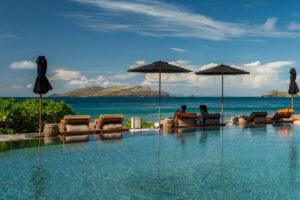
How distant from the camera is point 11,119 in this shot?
423 inches

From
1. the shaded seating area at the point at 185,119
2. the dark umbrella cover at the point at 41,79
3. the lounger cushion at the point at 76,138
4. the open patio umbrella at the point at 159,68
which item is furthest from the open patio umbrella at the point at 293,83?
the dark umbrella cover at the point at 41,79

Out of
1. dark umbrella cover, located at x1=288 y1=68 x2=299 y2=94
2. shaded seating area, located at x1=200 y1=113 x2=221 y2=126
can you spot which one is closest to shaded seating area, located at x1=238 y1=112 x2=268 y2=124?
shaded seating area, located at x1=200 y1=113 x2=221 y2=126

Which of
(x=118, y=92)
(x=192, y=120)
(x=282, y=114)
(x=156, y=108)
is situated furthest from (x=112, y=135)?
(x=118, y=92)

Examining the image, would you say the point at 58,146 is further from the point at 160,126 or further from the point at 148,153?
the point at 160,126

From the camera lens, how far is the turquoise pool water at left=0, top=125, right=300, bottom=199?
4926 millimetres

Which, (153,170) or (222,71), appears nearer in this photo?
(153,170)

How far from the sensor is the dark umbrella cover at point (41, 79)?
10.5 meters

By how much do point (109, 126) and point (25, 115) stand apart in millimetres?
3573

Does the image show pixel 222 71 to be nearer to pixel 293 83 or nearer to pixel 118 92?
pixel 293 83

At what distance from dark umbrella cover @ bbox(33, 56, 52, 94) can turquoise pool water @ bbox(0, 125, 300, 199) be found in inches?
98.3

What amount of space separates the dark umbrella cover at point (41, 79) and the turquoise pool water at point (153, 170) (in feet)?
8.19

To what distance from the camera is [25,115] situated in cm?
1159

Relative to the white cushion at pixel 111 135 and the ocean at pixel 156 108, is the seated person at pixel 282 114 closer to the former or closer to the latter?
the ocean at pixel 156 108

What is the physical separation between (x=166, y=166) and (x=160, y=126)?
6949mm
